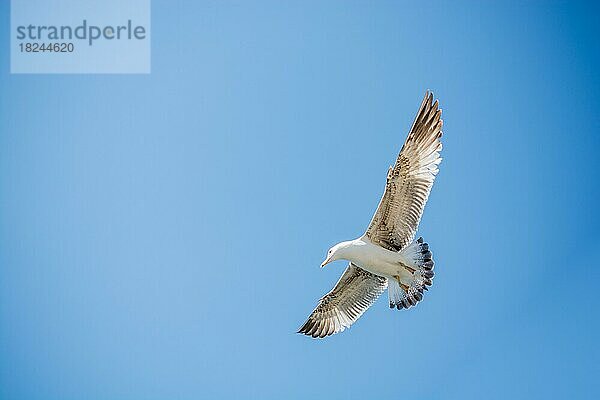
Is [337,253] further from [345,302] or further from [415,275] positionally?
[345,302]

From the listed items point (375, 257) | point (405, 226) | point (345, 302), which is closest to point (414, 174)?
point (405, 226)

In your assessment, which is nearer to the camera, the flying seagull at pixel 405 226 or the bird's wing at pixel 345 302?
the flying seagull at pixel 405 226

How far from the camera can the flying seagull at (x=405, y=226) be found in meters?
7.08

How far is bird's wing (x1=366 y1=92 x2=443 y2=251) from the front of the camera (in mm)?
7074

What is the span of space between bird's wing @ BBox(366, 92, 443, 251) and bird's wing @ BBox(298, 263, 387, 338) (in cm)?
63

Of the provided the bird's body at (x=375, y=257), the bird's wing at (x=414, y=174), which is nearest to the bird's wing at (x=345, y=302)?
the bird's body at (x=375, y=257)

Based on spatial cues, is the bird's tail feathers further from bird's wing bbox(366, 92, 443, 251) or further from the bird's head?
the bird's head

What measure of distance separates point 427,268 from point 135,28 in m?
4.53

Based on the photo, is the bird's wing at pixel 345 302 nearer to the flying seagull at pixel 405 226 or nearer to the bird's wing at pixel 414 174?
the flying seagull at pixel 405 226

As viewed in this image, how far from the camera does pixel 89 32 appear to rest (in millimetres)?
10344

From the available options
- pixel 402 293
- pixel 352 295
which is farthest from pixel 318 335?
pixel 402 293

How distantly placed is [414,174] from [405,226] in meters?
0.36

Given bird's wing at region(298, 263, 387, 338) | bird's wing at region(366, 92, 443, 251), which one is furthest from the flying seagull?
bird's wing at region(298, 263, 387, 338)

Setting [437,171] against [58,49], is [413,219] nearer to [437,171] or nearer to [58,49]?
[437,171]
